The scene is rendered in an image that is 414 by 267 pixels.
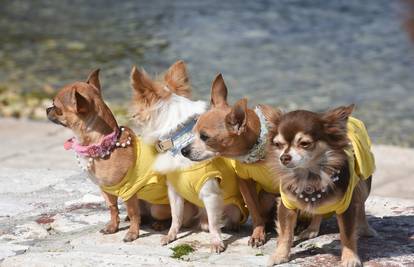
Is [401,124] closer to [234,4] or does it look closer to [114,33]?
[114,33]

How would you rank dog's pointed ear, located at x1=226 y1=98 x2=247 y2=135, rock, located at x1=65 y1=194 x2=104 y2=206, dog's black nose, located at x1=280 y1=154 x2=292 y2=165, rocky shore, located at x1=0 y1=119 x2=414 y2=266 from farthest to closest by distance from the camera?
rock, located at x1=65 y1=194 x2=104 y2=206 → dog's pointed ear, located at x1=226 y1=98 x2=247 y2=135 → rocky shore, located at x1=0 y1=119 x2=414 y2=266 → dog's black nose, located at x1=280 y1=154 x2=292 y2=165

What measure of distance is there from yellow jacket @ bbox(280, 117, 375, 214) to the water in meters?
4.51

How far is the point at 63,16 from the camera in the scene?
17266 millimetres

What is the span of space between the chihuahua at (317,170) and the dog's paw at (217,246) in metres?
0.41

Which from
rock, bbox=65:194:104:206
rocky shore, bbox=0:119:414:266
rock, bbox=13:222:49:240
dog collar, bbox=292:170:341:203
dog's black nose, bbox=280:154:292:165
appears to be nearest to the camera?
dog's black nose, bbox=280:154:292:165

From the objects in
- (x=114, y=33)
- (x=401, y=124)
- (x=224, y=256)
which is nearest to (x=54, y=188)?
(x=224, y=256)

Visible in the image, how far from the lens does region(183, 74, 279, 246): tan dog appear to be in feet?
15.5

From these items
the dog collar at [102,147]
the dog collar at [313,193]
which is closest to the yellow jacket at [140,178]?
the dog collar at [102,147]

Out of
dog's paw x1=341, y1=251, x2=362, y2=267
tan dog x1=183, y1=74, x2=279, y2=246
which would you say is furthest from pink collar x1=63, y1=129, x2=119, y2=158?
dog's paw x1=341, y1=251, x2=362, y2=267

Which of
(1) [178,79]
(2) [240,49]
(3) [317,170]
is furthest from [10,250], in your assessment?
(2) [240,49]

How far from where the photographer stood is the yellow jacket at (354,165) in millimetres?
4352

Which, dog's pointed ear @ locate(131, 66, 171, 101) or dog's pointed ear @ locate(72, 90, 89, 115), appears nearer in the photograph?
dog's pointed ear @ locate(72, 90, 89, 115)

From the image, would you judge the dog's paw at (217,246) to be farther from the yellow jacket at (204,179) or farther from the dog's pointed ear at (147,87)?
the dog's pointed ear at (147,87)

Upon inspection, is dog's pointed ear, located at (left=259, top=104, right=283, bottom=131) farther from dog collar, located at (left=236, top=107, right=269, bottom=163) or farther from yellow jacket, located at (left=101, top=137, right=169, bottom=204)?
yellow jacket, located at (left=101, top=137, right=169, bottom=204)
